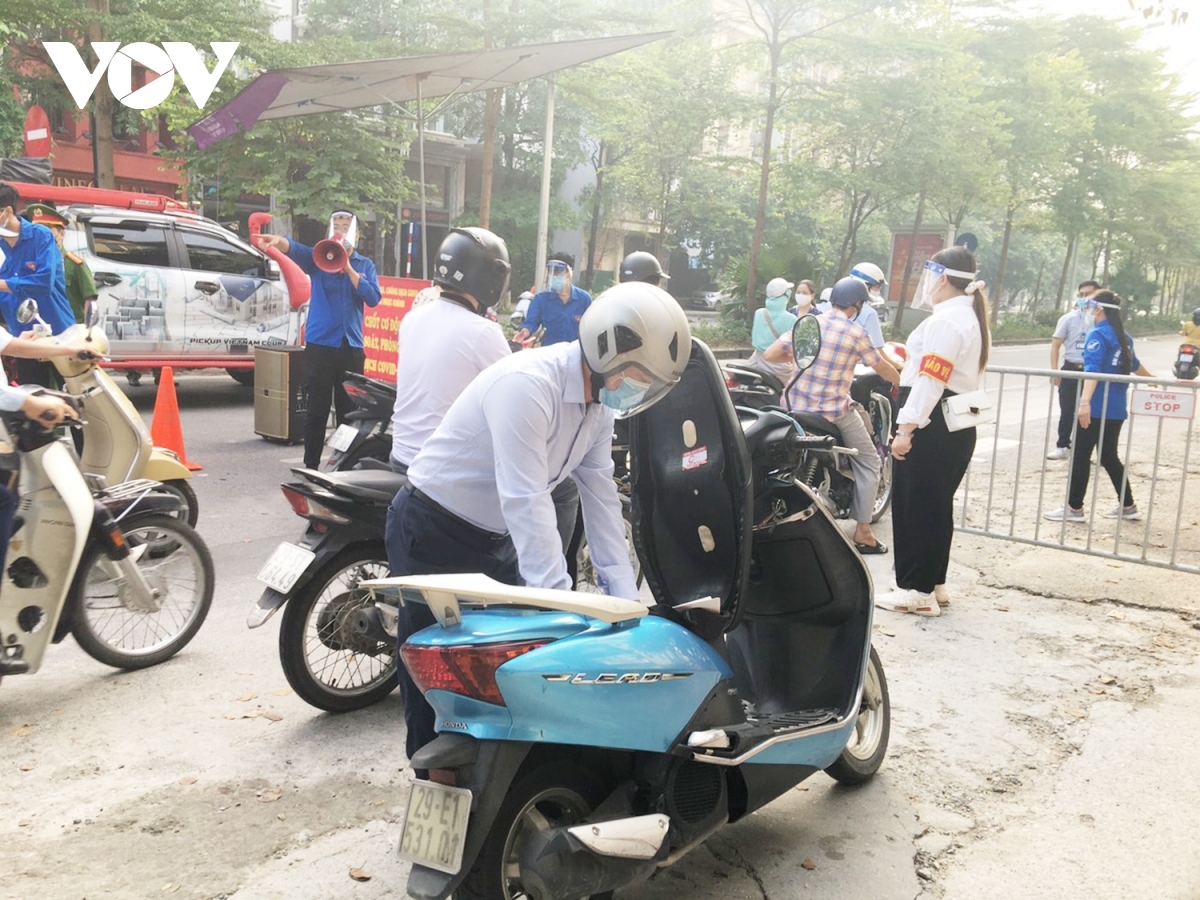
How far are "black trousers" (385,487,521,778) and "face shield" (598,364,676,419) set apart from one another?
0.59 m

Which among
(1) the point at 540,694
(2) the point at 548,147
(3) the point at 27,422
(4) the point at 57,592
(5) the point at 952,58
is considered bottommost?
(4) the point at 57,592

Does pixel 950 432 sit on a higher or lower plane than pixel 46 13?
lower

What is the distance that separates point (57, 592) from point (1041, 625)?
476cm

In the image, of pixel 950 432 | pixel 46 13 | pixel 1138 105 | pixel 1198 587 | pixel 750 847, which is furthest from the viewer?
pixel 1138 105

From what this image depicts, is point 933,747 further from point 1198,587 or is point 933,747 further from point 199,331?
point 199,331

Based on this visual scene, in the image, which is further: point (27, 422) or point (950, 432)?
point (950, 432)

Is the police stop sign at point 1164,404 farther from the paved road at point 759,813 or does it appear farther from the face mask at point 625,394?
the face mask at point 625,394

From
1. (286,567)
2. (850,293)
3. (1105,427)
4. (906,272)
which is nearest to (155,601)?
(286,567)

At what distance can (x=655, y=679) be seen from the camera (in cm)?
270

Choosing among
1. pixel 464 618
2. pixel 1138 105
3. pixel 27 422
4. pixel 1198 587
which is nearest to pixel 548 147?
pixel 1198 587

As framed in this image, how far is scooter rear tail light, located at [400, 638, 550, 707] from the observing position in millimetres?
2455

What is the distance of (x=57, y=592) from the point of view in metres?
4.14

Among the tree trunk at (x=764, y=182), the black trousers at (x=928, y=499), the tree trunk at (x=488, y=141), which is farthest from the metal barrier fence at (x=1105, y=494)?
the tree trunk at (x=488, y=141)

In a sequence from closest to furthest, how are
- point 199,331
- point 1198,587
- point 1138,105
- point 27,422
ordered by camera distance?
point 27,422 < point 1198,587 < point 199,331 < point 1138,105
